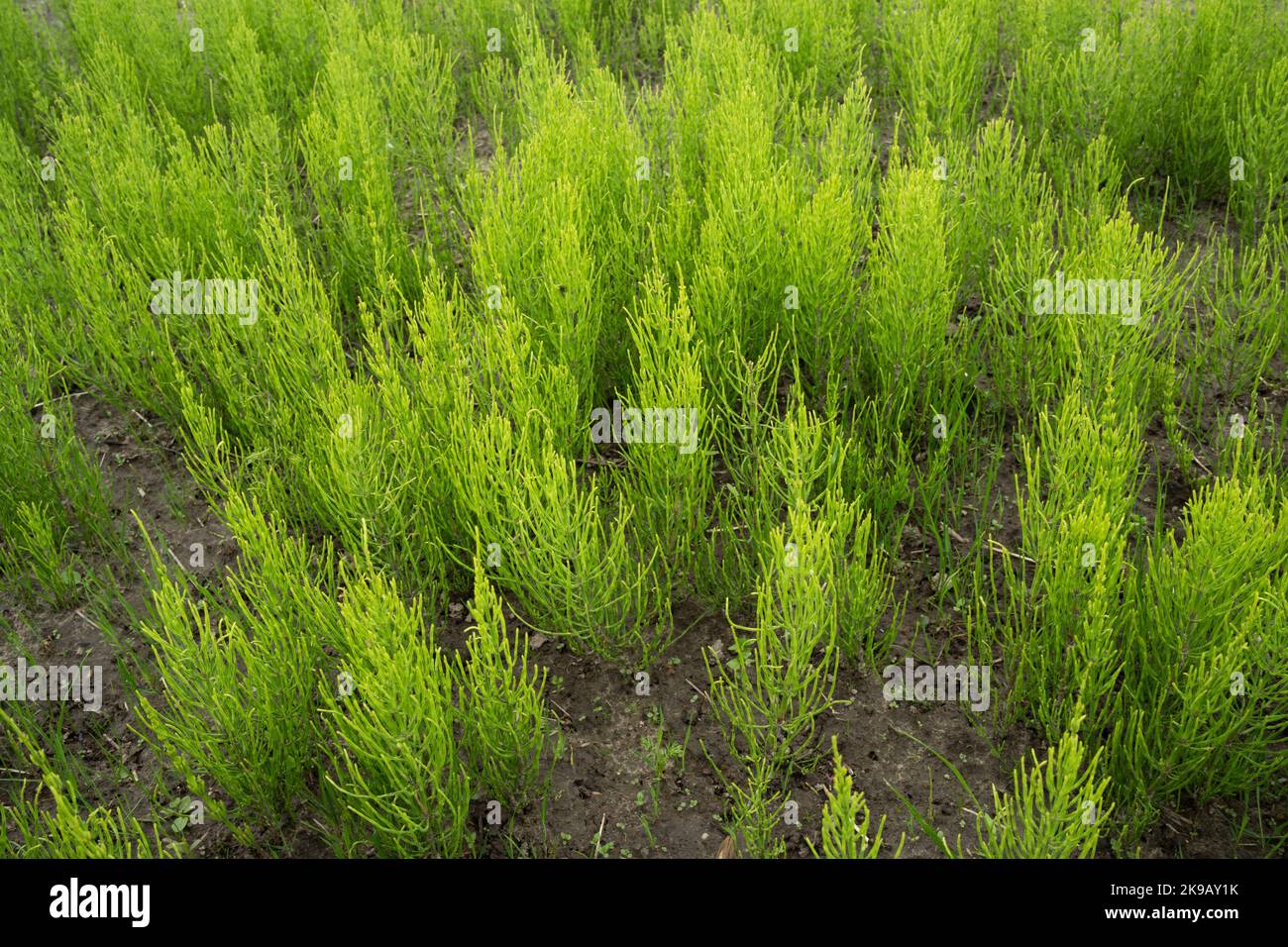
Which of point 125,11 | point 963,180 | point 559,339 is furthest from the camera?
point 125,11

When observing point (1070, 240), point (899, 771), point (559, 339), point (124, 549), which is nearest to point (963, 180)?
point (1070, 240)

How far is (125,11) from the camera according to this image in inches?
229

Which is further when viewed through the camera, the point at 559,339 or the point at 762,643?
the point at 559,339

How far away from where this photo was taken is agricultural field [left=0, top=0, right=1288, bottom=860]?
234cm

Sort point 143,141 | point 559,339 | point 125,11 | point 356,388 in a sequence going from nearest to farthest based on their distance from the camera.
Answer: point 356,388 < point 559,339 < point 143,141 < point 125,11

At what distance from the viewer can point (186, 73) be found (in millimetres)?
5402

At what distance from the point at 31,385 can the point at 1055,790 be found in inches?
133

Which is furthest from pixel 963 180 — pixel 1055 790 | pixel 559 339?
pixel 1055 790

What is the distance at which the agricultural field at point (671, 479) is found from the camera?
7.66 feet

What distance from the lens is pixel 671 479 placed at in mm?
2879
